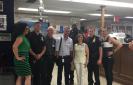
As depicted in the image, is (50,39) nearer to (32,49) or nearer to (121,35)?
(32,49)

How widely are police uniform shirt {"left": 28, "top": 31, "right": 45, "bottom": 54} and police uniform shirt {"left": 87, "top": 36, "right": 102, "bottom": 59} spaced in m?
1.23

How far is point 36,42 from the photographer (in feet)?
17.0

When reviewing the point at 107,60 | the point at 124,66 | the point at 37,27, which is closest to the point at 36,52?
the point at 37,27

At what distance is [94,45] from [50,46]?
1.03m

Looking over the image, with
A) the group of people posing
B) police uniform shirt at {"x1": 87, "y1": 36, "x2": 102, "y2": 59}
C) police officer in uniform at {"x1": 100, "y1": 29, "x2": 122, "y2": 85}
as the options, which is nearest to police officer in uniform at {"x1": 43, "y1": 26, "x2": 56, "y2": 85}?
the group of people posing

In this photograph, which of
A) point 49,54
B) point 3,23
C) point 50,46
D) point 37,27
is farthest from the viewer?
point 50,46

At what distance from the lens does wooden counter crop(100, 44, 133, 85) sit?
21.9 feet

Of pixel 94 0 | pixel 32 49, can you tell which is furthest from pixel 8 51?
pixel 94 0

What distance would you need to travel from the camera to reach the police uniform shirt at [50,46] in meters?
5.57

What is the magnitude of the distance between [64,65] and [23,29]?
1.93m

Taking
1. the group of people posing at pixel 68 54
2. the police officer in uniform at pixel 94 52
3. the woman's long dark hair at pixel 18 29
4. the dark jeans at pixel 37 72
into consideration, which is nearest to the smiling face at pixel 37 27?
the group of people posing at pixel 68 54

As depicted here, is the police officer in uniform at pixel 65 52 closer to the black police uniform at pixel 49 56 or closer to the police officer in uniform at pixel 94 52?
the black police uniform at pixel 49 56

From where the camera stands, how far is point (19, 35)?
4254mm

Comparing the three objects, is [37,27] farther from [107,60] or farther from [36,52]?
[107,60]
